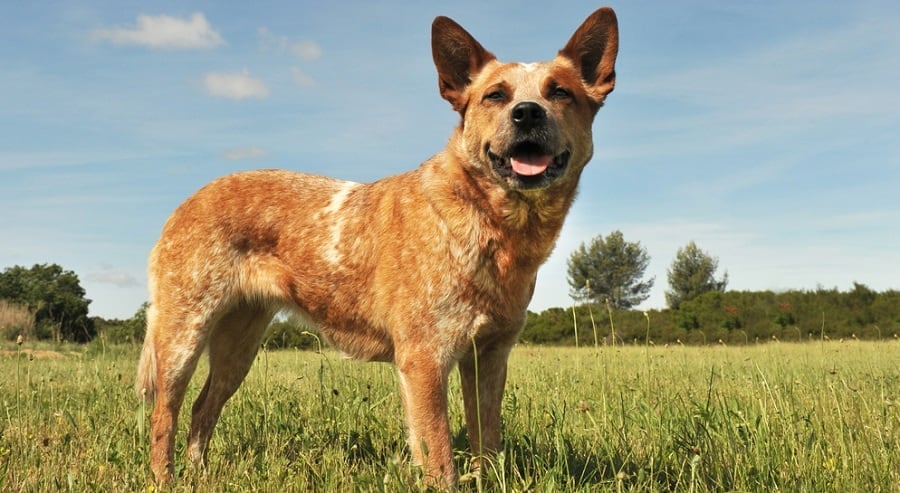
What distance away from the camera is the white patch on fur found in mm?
4758

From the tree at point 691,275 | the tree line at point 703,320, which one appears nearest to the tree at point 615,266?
the tree at point 691,275

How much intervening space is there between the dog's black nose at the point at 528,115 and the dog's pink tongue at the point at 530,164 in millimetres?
181

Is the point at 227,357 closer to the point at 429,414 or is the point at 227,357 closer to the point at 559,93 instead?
the point at 429,414

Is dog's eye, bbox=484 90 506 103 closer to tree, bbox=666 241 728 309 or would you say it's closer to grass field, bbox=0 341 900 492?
grass field, bbox=0 341 900 492

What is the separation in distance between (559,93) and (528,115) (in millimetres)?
442

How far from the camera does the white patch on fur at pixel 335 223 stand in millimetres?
4758

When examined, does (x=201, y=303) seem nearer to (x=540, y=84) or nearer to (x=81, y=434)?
(x=81, y=434)

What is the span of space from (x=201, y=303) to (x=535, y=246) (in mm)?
2412

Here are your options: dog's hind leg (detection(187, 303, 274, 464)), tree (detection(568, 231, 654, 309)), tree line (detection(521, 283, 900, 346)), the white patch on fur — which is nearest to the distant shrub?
tree line (detection(521, 283, 900, 346))

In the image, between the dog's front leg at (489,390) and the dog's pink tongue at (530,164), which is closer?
the dog's pink tongue at (530,164)

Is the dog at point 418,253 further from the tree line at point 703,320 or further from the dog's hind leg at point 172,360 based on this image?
the tree line at point 703,320

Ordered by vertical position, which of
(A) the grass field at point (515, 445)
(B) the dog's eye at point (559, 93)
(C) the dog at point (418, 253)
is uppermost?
(B) the dog's eye at point (559, 93)

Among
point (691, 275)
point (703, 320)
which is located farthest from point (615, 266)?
point (703, 320)

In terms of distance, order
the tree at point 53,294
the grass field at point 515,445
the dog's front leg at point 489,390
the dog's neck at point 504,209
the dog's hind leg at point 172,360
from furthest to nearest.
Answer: the tree at point 53,294 → the dog's hind leg at point 172,360 → the dog's front leg at point 489,390 → the dog's neck at point 504,209 → the grass field at point 515,445
